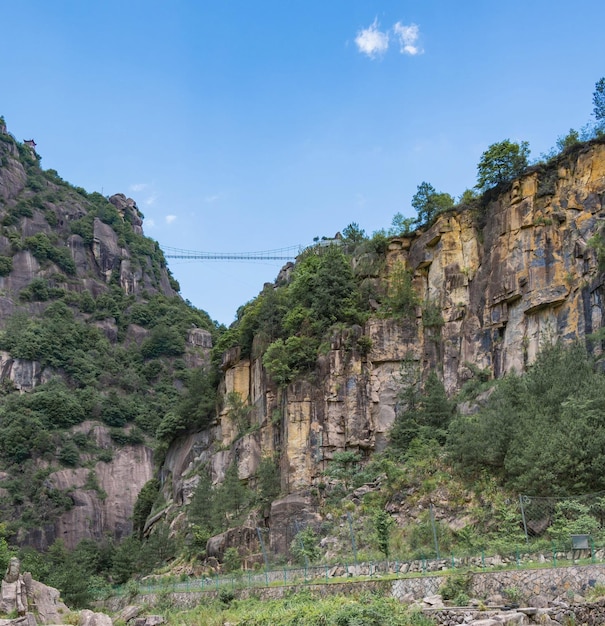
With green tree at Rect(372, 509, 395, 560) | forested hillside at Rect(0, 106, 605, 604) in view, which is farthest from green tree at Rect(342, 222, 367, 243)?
green tree at Rect(372, 509, 395, 560)

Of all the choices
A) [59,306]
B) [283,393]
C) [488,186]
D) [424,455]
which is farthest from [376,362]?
[59,306]

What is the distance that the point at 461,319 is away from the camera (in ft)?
167

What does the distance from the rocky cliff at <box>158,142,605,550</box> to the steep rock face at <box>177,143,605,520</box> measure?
66 millimetres

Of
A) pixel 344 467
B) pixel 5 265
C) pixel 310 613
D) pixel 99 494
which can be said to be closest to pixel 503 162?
pixel 344 467

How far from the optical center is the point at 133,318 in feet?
375

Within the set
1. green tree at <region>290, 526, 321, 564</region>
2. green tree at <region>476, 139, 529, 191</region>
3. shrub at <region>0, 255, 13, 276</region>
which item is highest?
shrub at <region>0, 255, 13, 276</region>

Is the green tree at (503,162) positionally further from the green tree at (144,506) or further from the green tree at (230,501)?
the green tree at (144,506)

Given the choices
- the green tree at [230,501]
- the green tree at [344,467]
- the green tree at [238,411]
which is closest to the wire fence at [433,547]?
the green tree at [344,467]

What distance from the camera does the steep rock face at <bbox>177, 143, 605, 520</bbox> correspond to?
150ft

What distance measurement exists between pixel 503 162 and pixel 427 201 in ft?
22.4

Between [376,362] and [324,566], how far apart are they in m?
19.1

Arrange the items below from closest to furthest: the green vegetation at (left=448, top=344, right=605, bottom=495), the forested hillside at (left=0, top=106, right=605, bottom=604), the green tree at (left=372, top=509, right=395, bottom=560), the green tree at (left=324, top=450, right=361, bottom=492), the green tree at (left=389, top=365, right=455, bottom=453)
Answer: the green vegetation at (left=448, top=344, right=605, bottom=495) < the green tree at (left=372, top=509, right=395, bottom=560) < the forested hillside at (left=0, top=106, right=605, bottom=604) < the green tree at (left=389, top=365, right=455, bottom=453) < the green tree at (left=324, top=450, right=361, bottom=492)

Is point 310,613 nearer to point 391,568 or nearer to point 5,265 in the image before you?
point 391,568

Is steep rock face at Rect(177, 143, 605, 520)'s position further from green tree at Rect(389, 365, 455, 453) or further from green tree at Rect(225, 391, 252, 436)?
green tree at Rect(225, 391, 252, 436)
